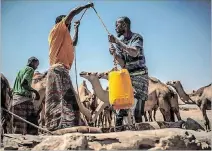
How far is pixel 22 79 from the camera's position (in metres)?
5.32

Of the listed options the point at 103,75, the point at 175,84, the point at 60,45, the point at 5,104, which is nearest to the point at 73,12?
the point at 60,45

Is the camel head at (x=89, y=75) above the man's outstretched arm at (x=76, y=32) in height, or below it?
below

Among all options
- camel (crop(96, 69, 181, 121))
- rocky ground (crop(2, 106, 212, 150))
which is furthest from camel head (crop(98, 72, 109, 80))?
rocky ground (crop(2, 106, 212, 150))

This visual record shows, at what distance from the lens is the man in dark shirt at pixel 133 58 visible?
501 cm

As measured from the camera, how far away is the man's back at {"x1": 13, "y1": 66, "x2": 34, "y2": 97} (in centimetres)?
533

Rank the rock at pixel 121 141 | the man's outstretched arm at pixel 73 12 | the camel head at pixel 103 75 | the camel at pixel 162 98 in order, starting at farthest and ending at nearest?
the camel at pixel 162 98 → the camel head at pixel 103 75 → the man's outstretched arm at pixel 73 12 → the rock at pixel 121 141

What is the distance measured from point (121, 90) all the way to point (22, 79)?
55.5 inches

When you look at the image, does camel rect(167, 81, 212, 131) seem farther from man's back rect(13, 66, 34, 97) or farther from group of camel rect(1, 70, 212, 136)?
man's back rect(13, 66, 34, 97)

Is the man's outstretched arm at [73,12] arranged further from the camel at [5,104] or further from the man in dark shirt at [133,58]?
the camel at [5,104]

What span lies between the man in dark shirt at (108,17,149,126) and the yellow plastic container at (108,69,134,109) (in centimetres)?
31

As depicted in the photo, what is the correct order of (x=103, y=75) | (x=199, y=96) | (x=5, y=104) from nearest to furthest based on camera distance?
(x=5, y=104) → (x=103, y=75) → (x=199, y=96)

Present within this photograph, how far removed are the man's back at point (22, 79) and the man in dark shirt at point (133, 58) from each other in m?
1.12

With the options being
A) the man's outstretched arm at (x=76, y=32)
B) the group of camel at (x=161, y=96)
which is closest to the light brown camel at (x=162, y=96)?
the group of camel at (x=161, y=96)

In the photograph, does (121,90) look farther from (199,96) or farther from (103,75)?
(199,96)
